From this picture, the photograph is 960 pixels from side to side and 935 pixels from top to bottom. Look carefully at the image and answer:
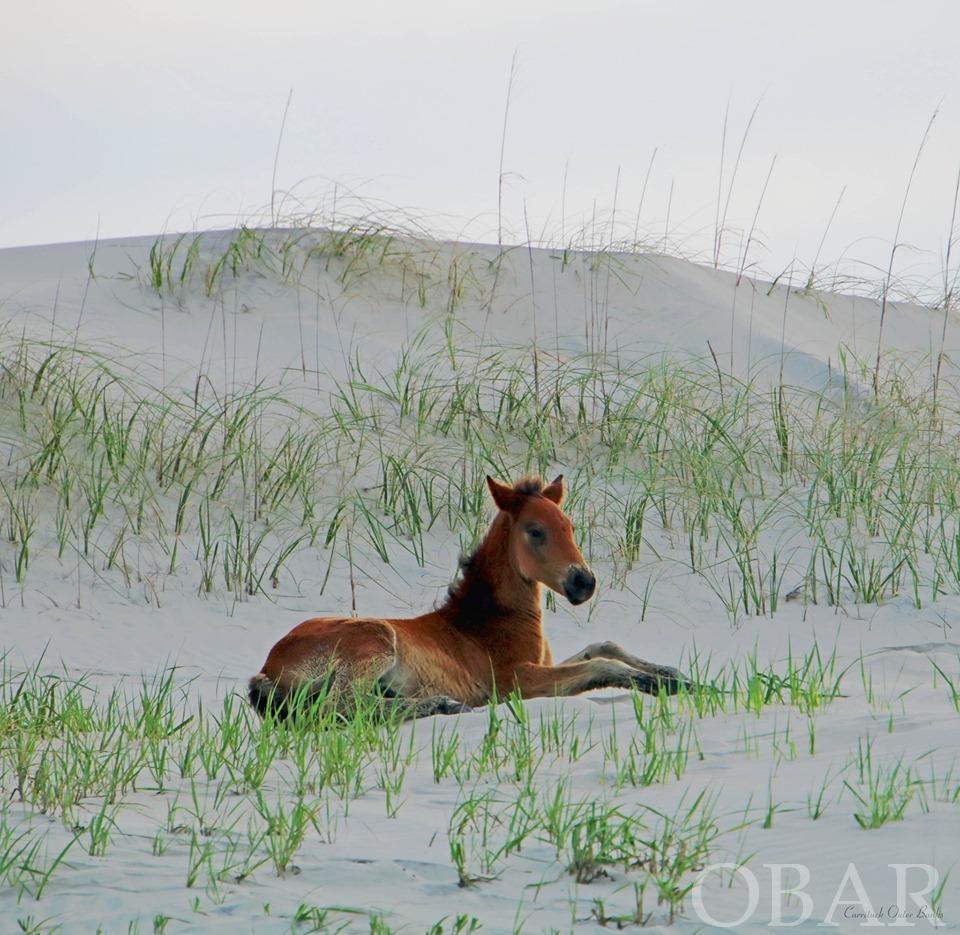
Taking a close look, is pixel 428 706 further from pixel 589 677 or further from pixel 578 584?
pixel 578 584

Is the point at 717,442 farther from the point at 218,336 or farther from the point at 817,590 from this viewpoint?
the point at 218,336

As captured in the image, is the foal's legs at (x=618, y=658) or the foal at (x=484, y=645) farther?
the foal's legs at (x=618, y=658)

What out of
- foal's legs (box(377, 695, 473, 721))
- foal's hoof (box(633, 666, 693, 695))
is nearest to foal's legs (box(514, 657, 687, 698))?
foal's hoof (box(633, 666, 693, 695))

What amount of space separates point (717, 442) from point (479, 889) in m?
7.28

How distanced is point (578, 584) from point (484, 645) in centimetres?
54

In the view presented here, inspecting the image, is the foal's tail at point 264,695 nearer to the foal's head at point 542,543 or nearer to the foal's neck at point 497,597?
the foal's neck at point 497,597

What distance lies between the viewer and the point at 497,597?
6031 mm

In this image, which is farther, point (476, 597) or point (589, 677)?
point (476, 597)

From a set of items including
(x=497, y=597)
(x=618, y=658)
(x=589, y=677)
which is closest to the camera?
(x=589, y=677)

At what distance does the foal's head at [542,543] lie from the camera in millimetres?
5664

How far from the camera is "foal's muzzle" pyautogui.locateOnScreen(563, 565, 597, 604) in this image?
5613mm

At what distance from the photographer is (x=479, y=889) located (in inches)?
113

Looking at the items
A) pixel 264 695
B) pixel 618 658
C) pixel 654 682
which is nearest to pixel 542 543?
pixel 618 658

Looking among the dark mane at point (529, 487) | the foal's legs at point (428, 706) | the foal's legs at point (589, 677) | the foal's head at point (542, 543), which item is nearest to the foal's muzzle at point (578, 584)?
the foal's head at point (542, 543)
